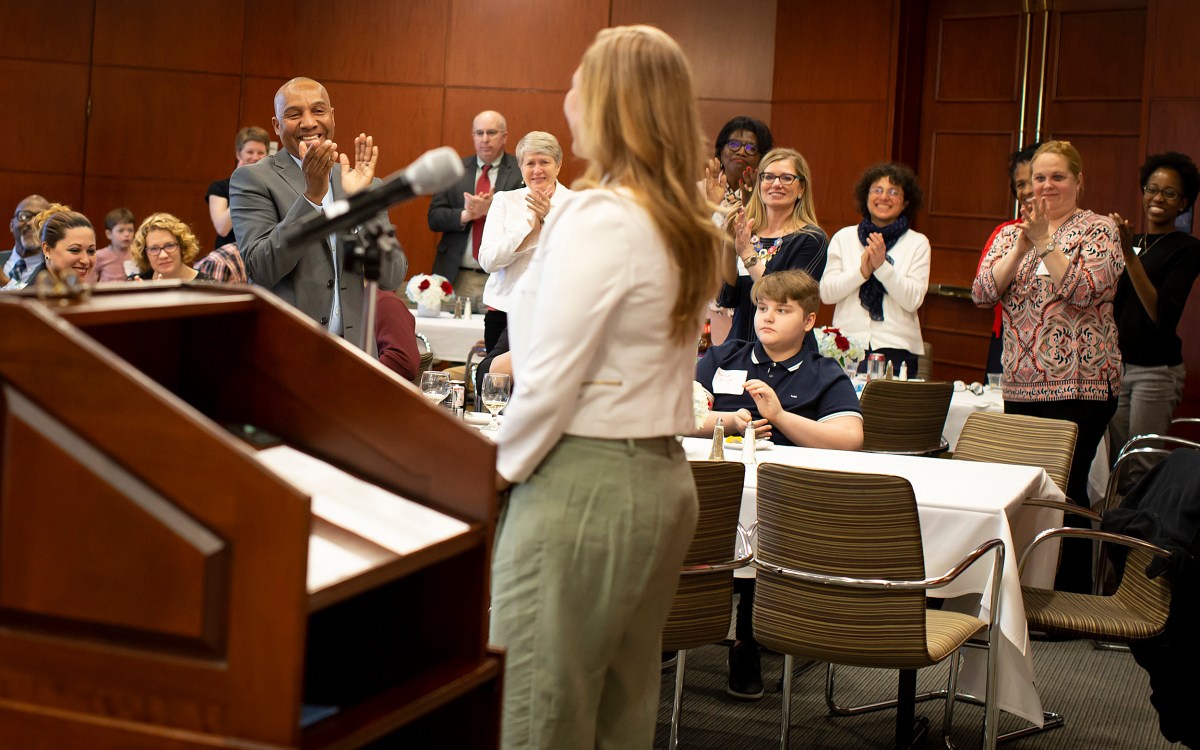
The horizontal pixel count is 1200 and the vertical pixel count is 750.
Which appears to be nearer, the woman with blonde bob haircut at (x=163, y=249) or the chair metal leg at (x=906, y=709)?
the chair metal leg at (x=906, y=709)

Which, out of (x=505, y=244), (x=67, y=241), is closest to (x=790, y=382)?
(x=505, y=244)

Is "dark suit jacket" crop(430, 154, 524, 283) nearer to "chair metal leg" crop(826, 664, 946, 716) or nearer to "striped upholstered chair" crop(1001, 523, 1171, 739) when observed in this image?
"chair metal leg" crop(826, 664, 946, 716)

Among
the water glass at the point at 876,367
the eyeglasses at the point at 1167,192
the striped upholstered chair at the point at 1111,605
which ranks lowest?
the striped upholstered chair at the point at 1111,605

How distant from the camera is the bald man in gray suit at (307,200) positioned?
3793 millimetres

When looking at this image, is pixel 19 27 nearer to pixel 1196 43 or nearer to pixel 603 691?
pixel 1196 43

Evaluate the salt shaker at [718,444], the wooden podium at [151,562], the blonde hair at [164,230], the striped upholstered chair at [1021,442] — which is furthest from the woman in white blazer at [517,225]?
the wooden podium at [151,562]

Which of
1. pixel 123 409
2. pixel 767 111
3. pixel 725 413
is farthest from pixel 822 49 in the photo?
pixel 123 409

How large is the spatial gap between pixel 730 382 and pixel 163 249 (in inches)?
101

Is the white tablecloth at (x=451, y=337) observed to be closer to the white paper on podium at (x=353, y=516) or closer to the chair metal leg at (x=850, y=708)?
the chair metal leg at (x=850, y=708)

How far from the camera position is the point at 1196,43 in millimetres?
7234

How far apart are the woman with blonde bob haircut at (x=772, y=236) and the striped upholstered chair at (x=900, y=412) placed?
0.58 metres

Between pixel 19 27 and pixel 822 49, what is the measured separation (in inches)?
221

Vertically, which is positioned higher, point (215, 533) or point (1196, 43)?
point (1196, 43)

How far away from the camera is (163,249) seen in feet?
17.3
